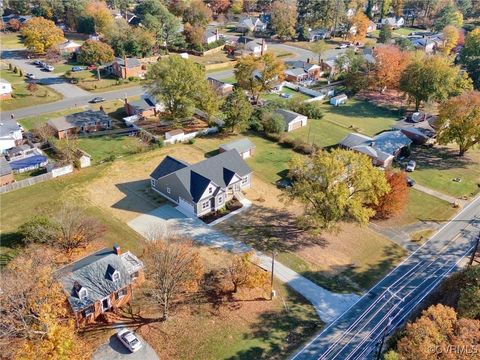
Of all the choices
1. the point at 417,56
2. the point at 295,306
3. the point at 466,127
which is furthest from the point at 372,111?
the point at 295,306

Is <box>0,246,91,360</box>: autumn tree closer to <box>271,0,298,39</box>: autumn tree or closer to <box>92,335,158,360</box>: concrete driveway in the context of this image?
<box>92,335,158,360</box>: concrete driveway

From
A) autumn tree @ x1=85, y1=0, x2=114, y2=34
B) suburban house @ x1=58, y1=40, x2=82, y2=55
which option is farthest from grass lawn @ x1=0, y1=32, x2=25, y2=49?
autumn tree @ x1=85, y1=0, x2=114, y2=34

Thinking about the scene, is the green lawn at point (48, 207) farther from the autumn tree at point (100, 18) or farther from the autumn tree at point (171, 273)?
the autumn tree at point (100, 18)

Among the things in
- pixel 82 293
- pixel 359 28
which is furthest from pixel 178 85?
pixel 359 28

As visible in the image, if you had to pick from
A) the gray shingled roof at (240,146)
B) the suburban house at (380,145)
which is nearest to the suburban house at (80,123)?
the gray shingled roof at (240,146)

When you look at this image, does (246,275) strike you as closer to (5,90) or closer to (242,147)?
(242,147)

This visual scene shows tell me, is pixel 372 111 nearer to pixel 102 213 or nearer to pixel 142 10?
pixel 102 213
